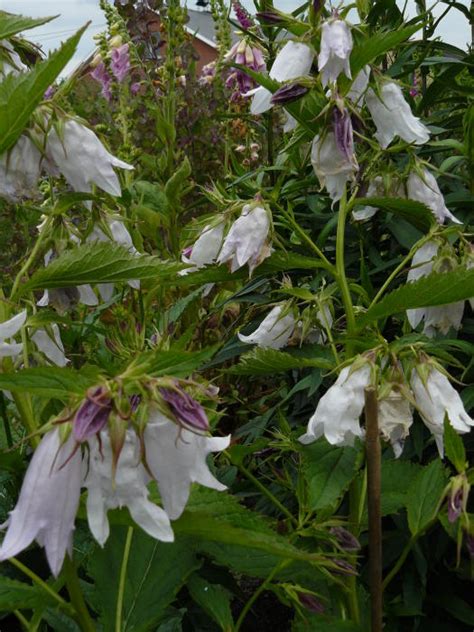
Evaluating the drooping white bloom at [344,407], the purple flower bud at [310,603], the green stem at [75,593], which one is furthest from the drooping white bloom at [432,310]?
the green stem at [75,593]

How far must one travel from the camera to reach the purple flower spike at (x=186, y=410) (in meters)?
0.65

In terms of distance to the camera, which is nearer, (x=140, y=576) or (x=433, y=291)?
(x=433, y=291)

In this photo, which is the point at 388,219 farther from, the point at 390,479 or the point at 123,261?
the point at 123,261

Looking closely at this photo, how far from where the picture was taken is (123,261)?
0.91 meters

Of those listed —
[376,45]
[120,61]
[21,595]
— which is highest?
[376,45]

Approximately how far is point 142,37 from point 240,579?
6.79 feet

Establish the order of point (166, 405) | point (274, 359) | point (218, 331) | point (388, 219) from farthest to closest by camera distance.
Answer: point (218, 331) < point (388, 219) < point (274, 359) < point (166, 405)

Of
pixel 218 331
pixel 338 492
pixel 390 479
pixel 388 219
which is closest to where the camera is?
pixel 338 492

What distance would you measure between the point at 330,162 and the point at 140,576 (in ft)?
2.04

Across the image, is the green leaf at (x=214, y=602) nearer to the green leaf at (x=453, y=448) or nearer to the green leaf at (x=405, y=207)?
the green leaf at (x=453, y=448)

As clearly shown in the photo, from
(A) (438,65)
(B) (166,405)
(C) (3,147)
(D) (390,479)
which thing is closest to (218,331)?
(A) (438,65)

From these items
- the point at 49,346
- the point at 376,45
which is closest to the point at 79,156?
the point at 49,346

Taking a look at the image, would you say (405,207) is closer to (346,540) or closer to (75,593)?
(346,540)

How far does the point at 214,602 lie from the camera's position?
1.13m
